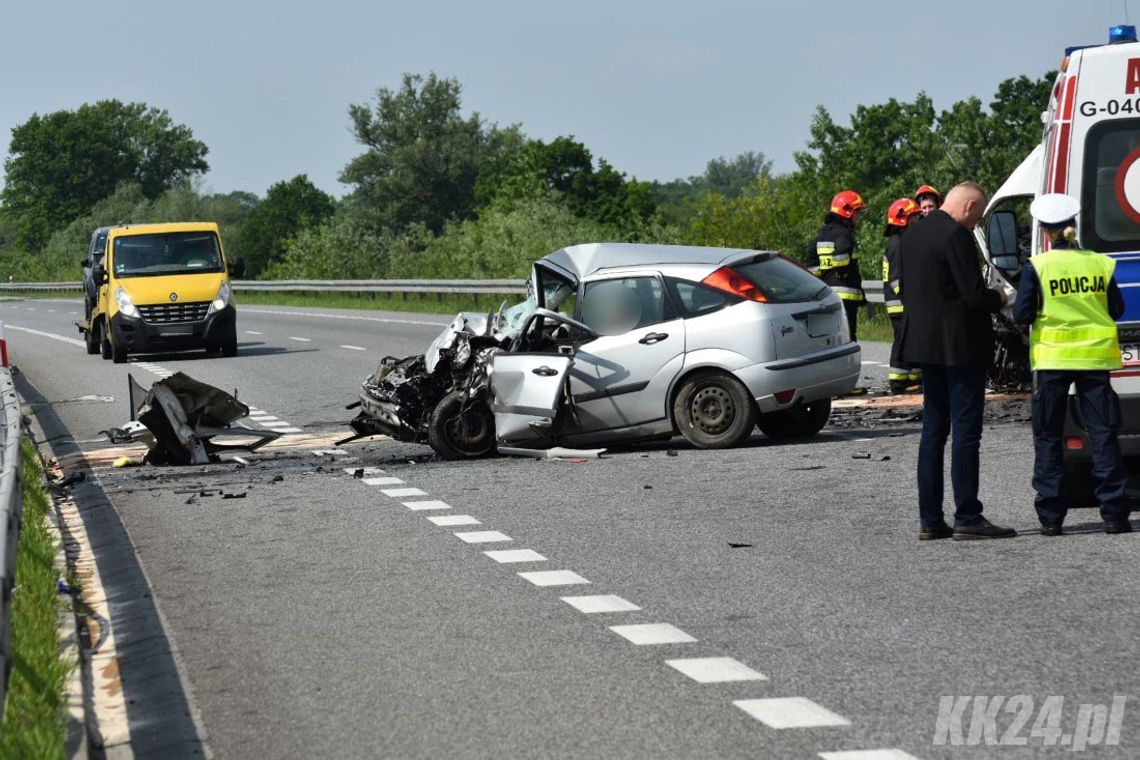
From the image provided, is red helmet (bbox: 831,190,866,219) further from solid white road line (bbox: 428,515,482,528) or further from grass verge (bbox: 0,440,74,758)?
grass verge (bbox: 0,440,74,758)

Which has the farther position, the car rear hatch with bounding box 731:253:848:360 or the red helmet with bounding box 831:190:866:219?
the red helmet with bounding box 831:190:866:219

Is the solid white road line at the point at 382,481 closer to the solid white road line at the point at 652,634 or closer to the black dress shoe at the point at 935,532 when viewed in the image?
the black dress shoe at the point at 935,532

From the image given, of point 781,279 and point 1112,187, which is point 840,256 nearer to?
point 781,279

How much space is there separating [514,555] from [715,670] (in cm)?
297

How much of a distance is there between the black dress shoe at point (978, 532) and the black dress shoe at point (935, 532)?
6 centimetres

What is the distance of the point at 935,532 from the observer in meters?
A: 9.51

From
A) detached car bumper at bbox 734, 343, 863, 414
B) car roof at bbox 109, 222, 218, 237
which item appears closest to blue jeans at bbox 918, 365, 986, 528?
detached car bumper at bbox 734, 343, 863, 414

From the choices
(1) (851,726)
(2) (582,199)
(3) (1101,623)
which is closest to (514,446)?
(3) (1101,623)

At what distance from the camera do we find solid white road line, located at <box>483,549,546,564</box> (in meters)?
9.31

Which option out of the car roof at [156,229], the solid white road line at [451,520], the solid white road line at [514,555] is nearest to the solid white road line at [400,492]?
the solid white road line at [451,520]

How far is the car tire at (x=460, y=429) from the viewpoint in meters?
14.4

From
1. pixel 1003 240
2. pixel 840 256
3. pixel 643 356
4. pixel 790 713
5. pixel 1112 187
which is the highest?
pixel 1112 187

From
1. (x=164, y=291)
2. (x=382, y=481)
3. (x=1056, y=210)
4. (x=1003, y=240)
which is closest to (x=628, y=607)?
(x=1056, y=210)

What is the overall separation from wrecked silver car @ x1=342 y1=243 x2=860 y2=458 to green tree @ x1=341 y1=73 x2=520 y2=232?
107 meters
